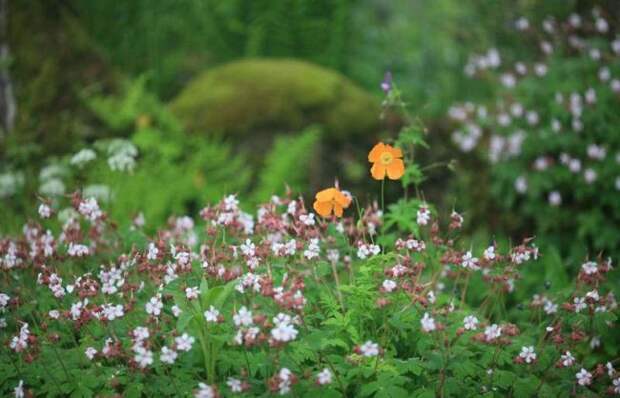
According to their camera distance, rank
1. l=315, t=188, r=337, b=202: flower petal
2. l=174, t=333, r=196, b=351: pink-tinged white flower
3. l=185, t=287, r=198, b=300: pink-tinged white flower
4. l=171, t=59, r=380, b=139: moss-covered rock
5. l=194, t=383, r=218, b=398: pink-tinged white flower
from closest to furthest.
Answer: l=194, t=383, r=218, b=398: pink-tinged white flower, l=174, t=333, r=196, b=351: pink-tinged white flower, l=185, t=287, r=198, b=300: pink-tinged white flower, l=315, t=188, r=337, b=202: flower petal, l=171, t=59, r=380, b=139: moss-covered rock

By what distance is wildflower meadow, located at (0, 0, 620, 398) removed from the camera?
2555 millimetres

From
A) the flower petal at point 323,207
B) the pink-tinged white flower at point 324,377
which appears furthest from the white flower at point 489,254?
the pink-tinged white flower at point 324,377

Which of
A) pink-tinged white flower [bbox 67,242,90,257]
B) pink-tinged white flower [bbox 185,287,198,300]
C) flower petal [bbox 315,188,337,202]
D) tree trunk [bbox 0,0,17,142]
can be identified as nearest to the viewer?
pink-tinged white flower [bbox 185,287,198,300]

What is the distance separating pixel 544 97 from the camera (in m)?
5.27

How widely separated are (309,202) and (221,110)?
1055mm

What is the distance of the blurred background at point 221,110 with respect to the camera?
516 centimetres

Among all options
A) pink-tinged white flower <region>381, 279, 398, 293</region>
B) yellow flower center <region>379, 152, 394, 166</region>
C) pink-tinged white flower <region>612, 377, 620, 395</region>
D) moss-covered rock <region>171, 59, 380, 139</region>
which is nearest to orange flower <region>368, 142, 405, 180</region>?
yellow flower center <region>379, 152, 394, 166</region>

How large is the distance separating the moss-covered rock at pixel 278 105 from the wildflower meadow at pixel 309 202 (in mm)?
17

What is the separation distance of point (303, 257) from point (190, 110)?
11.2ft

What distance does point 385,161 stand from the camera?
277 centimetres

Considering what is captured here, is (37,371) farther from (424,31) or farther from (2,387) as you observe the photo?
(424,31)

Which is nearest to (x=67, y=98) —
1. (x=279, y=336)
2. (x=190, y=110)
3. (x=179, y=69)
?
(x=190, y=110)

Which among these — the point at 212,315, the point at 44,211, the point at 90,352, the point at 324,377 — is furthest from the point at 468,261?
the point at 44,211

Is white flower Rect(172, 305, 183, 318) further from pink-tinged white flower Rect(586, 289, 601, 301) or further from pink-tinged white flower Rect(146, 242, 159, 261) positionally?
pink-tinged white flower Rect(586, 289, 601, 301)
